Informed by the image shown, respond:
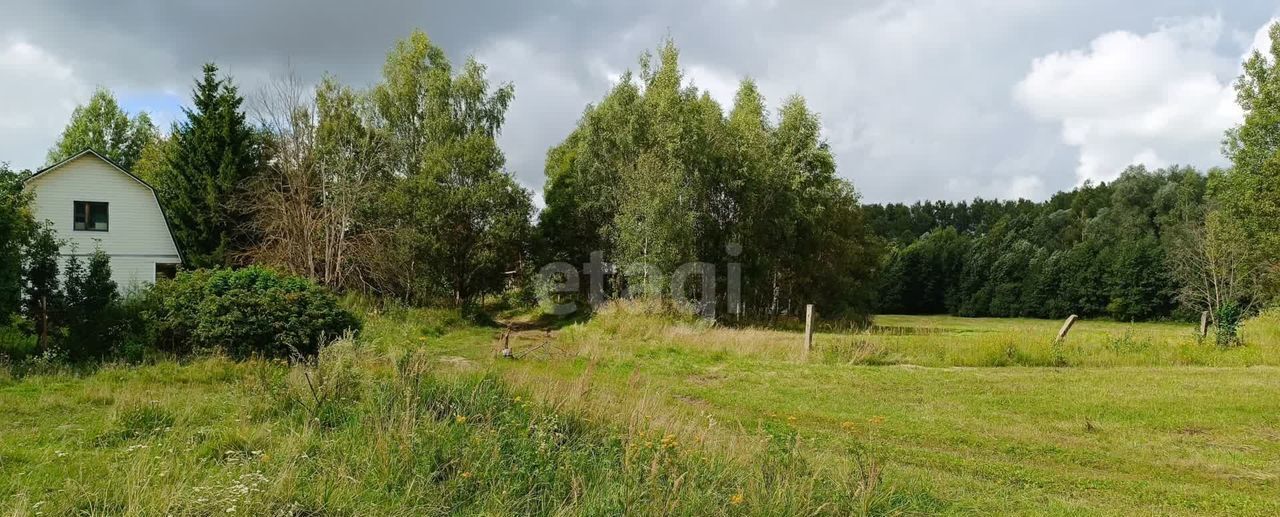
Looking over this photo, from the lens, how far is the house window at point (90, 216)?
85.7 ft

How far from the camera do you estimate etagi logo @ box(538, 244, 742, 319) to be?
1053 inches

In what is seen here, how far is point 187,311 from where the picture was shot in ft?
40.5

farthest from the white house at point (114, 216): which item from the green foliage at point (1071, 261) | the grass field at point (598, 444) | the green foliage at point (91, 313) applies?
the green foliage at point (1071, 261)

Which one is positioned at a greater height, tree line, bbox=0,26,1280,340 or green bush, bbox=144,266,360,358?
tree line, bbox=0,26,1280,340

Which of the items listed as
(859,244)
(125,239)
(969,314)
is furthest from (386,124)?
(969,314)

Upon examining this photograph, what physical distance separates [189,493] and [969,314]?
7016cm

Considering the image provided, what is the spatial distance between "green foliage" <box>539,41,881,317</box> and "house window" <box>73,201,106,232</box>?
16371mm

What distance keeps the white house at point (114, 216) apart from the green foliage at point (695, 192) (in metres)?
14.7

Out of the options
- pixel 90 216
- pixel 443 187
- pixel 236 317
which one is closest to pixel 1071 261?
pixel 443 187

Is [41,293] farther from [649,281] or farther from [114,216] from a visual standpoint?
[649,281]

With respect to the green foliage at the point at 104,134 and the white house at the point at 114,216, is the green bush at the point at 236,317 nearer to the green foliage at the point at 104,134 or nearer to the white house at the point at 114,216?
the white house at the point at 114,216

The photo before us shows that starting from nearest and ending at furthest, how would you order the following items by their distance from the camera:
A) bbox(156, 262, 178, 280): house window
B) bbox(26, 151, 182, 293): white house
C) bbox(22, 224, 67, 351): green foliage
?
bbox(22, 224, 67, 351): green foliage < bbox(26, 151, 182, 293): white house < bbox(156, 262, 178, 280): house window

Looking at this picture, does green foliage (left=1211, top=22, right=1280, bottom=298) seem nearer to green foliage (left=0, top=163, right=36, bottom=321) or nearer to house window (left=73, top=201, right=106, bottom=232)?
green foliage (left=0, top=163, right=36, bottom=321)

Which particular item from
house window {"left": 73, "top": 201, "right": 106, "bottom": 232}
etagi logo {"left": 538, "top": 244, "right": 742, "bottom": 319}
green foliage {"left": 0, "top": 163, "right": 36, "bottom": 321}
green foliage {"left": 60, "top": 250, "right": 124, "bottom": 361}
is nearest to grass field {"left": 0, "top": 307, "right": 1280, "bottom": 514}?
green foliage {"left": 60, "top": 250, "right": 124, "bottom": 361}
